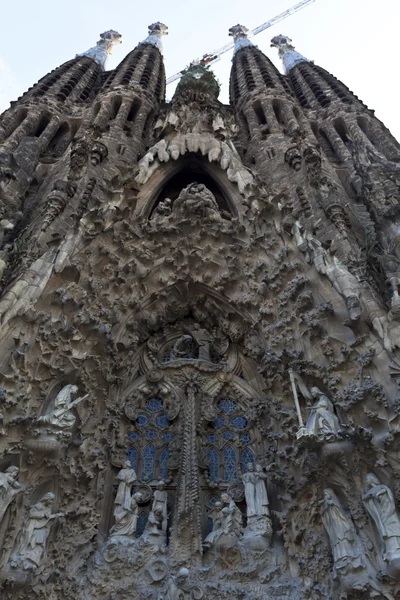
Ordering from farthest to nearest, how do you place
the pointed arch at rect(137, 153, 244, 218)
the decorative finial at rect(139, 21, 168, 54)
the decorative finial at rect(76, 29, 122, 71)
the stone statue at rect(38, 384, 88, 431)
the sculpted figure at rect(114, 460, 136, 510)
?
the decorative finial at rect(139, 21, 168, 54)
the decorative finial at rect(76, 29, 122, 71)
the pointed arch at rect(137, 153, 244, 218)
the sculpted figure at rect(114, 460, 136, 510)
the stone statue at rect(38, 384, 88, 431)

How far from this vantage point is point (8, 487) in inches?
223

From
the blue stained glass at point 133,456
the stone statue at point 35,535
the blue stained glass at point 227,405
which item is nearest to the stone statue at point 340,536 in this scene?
the blue stained glass at point 227,405

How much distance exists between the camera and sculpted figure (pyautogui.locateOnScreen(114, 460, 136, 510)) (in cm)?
673

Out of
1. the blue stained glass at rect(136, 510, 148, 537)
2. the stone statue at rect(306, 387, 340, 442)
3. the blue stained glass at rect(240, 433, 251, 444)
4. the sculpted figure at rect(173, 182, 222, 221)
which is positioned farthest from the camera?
the sculpted figure at rect(173, 182, 222, 221)

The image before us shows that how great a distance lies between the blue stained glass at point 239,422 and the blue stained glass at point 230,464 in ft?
1.32

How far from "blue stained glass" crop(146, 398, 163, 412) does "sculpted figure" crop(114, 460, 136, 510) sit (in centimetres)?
135

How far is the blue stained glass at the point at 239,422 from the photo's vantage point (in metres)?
8.24

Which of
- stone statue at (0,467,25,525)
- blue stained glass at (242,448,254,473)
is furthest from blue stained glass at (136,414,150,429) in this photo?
stone statue at (0,467,25,525)

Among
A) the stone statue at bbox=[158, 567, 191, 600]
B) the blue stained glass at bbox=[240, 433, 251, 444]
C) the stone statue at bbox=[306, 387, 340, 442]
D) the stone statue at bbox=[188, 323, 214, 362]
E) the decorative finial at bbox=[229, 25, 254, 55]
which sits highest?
the decorative finial at bbox=[229, 25, 254, 55]

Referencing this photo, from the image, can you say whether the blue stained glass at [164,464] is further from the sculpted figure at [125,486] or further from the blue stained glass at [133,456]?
the sculpted figure at [125,486]

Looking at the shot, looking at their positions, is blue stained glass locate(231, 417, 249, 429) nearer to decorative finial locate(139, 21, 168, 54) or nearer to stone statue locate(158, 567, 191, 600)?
stone statue locate(158, 567, 191, 600)

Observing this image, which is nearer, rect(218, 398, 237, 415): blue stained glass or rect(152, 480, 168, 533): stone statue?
rect(152, 480, 168, 533): stone statue

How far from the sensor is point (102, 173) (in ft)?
43.2

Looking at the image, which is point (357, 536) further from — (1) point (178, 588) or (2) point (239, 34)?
(2) point (239, 34)
